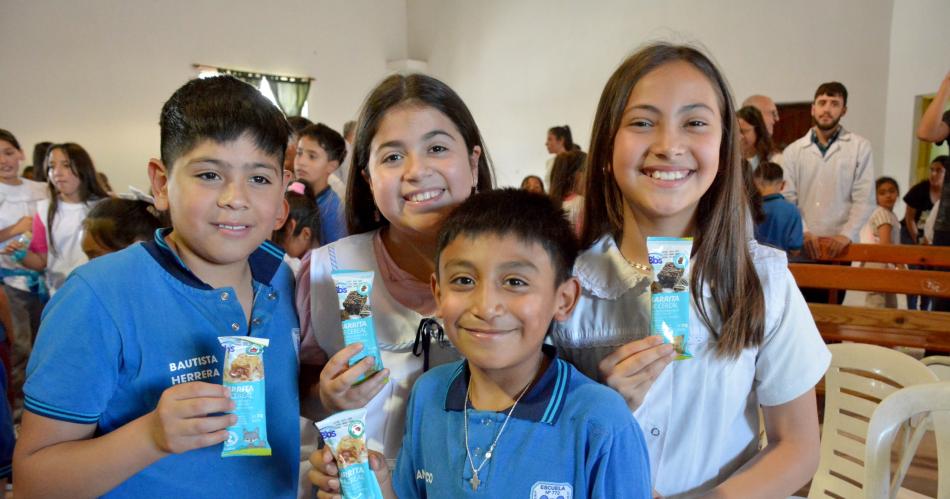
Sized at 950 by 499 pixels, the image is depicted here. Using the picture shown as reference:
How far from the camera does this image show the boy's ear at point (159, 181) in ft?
4.35

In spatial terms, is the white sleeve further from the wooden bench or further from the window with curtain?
the window with curtain

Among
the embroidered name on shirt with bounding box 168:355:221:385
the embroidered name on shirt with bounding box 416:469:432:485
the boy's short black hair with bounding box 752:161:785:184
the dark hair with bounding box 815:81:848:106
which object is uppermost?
the dark hair with bounding box 815:81:848:106

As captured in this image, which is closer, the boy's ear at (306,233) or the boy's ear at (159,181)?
the boy's ear at (159,181)

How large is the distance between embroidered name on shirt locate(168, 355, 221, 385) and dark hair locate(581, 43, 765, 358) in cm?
85

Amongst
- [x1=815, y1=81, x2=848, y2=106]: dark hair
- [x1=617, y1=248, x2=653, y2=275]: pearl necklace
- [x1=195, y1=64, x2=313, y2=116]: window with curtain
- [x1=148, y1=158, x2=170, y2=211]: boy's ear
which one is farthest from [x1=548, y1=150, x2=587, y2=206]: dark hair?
[x1=195, y1=64, x2=313, y2=116]: window with curtain

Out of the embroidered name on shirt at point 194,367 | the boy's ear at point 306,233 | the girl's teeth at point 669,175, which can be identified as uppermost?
the girl's teeth at point 669,175

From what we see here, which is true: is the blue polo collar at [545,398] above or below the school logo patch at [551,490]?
above

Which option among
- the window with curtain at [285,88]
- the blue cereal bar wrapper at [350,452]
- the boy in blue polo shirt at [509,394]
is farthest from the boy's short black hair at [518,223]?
the window with curtain at [285,88]

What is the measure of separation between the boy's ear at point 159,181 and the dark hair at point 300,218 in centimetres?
197

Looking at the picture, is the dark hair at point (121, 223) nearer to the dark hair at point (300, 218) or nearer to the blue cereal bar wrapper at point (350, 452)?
the dark hair at point (300, 218)

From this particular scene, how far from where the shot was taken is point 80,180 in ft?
14.9

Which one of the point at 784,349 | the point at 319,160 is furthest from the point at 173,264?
the point at 319,160

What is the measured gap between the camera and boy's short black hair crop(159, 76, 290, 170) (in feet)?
4.15

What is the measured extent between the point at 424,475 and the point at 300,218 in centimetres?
238
